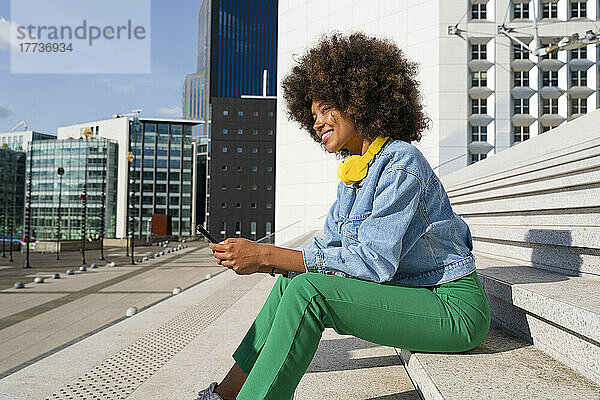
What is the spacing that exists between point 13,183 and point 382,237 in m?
69.3

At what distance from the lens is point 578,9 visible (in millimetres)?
13688

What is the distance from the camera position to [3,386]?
2.01 meters

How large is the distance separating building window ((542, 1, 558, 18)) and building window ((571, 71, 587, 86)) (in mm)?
1820

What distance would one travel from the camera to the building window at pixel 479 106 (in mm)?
14352

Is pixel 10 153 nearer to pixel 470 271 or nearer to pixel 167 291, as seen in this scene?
pixel 167 291

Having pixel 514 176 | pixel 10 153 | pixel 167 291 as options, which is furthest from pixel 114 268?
pixel 10 153

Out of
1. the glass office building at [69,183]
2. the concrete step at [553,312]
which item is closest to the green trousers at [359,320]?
the concrete step at [553,312]

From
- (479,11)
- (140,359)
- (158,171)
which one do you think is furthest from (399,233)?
(158,171)

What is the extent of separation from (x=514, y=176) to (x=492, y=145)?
1006 cm

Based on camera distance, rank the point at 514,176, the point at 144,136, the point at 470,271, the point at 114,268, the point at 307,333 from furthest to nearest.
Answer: the point at 144,136 < the point at 114,268 < the point at 514,176 < the point at 470,271 < the point at 307,333

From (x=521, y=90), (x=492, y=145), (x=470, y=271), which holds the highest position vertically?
(x=521, y=90)

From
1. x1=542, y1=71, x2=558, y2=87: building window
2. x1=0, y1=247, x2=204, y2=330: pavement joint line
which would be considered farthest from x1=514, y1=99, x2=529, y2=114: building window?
x1=0, y1=247, x2=204, y2=330: pavement joint line

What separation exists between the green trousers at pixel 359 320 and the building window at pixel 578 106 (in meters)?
13.8

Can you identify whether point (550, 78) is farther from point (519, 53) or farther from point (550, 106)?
point (519, 53)
